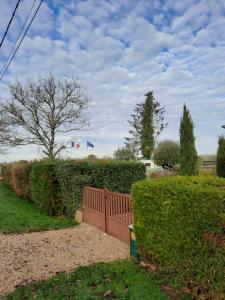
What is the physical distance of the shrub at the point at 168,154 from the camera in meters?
32.3

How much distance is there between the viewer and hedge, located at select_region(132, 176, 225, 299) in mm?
3045

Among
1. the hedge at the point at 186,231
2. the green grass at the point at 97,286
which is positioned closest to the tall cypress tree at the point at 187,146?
the hedge at the point at 186,231

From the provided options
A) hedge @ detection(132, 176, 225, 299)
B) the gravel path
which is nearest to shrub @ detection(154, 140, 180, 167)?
the gravel path

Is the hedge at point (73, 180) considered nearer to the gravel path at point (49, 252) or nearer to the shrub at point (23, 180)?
the gravel path at point (49, 252)

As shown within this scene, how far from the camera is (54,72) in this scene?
26531 millimetres

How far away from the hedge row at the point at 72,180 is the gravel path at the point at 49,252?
1.51 m

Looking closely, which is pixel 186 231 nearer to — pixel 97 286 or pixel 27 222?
pixel 97 286

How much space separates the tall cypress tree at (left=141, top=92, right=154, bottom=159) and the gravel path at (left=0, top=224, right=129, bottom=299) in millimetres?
36789

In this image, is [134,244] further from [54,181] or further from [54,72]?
[54,72]

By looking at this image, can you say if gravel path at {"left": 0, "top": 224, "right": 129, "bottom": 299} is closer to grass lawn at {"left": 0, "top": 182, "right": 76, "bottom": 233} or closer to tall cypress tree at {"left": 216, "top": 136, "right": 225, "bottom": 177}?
grass lawn at {"left": 0, "top": 182, "right": 76, "bottom": 233}

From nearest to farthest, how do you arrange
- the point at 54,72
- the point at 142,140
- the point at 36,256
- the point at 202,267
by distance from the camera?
1. the point at 202,267
2. the point at 36,256
3. the point at 54,72
4. the point at 142,140

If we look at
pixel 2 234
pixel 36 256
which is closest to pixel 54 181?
pixel 2 234

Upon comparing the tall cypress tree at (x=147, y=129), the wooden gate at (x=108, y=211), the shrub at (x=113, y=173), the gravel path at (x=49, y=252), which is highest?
the tall cypress tree at (x=147, y=129)

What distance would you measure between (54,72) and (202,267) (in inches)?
1009
